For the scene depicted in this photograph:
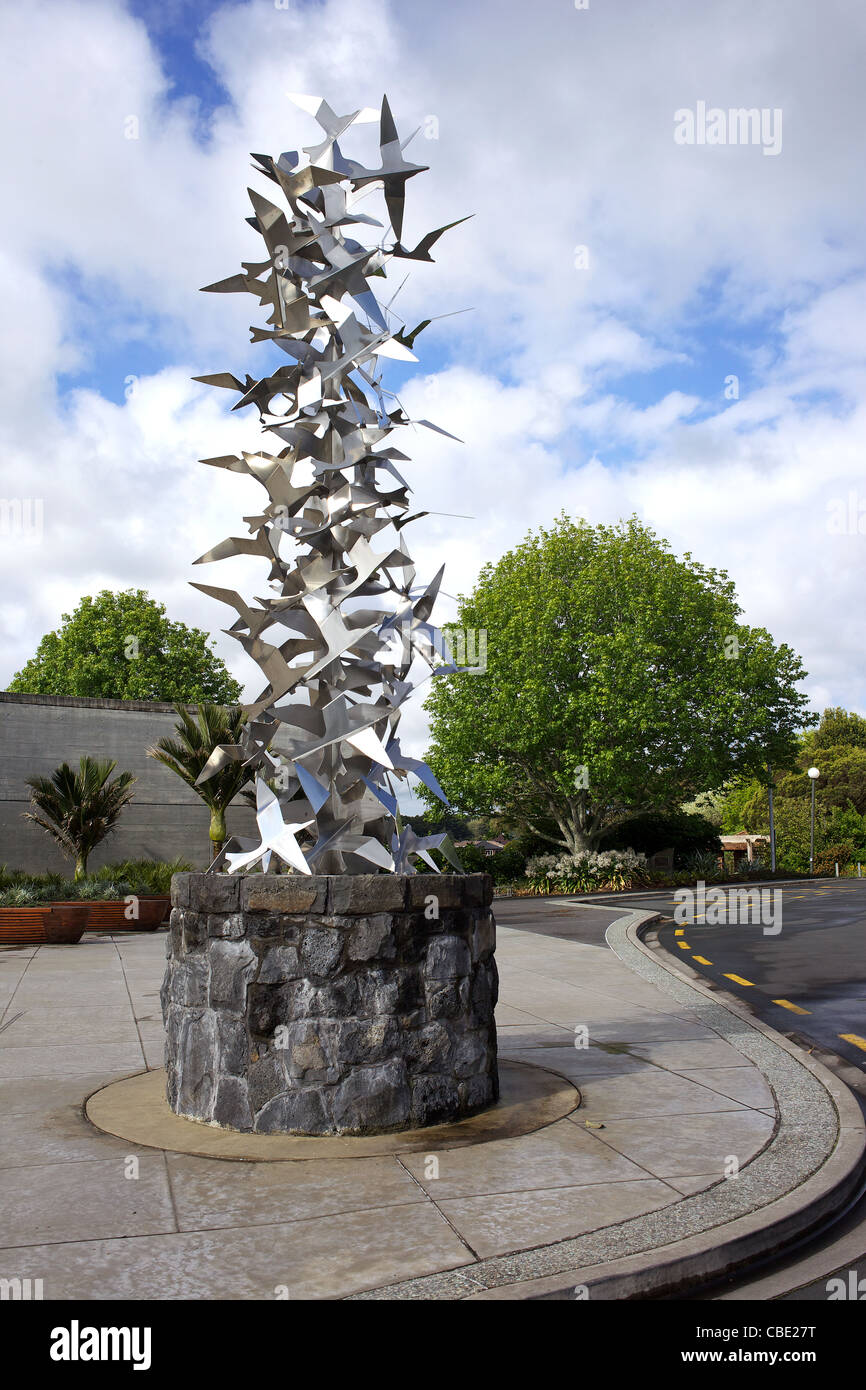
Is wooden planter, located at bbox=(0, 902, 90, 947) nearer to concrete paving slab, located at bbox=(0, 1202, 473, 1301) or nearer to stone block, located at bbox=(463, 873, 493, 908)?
stone block, located at bbox=(463, 873, 493, 908)

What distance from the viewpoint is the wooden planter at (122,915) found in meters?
17.9

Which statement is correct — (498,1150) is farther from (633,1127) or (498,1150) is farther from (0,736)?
(0,736)

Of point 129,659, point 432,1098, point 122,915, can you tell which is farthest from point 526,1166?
point 129,659

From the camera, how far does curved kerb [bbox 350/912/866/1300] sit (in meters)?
3.62

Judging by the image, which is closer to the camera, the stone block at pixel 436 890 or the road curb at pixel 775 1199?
the road curb at pixel 775 1199

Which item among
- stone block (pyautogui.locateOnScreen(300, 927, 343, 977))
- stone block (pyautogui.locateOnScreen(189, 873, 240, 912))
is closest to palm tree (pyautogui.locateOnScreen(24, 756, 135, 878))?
stone block (pyautogui.locateOnScreen(189, 873, 240, 912))

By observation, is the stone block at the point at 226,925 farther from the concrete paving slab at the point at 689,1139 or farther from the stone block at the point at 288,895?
the concrete paving slab at the point at 689,1139

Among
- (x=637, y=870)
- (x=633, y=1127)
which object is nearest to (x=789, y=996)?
(x=633, y=1127)

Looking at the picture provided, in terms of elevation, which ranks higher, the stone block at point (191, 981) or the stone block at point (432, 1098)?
the stone block at point (191, 981)

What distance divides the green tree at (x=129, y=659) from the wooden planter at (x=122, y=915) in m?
22.2

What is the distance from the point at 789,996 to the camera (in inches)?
411

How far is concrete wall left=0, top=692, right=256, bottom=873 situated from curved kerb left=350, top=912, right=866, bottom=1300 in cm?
1970

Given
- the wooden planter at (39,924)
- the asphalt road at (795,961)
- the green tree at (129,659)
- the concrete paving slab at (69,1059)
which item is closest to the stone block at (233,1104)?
the concrete paving slab at (69,1059)

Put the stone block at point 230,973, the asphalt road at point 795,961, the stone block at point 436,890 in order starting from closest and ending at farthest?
the stone block at point 230,973 → the stone block at point 436,890 → the asphalt road at point 795,961
